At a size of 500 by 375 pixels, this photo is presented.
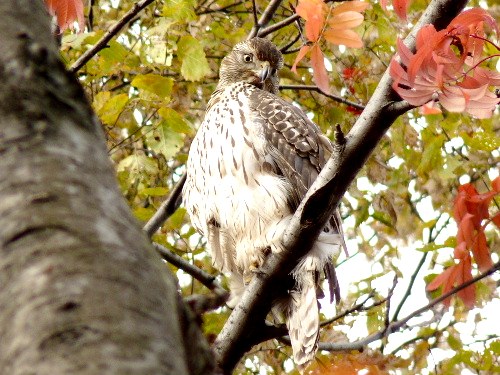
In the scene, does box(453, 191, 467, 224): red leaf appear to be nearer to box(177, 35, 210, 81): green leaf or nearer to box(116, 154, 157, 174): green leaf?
box(177, 35, 210, 81): green leaf

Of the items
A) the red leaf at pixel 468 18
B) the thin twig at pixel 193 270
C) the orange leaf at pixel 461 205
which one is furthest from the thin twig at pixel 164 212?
the red leaf at pixel 468 18

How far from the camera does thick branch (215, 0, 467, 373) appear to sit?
9.62 ft

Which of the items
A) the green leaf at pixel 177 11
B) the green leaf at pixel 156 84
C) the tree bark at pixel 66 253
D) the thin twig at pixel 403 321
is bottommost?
the tree bark at pixel 66 253

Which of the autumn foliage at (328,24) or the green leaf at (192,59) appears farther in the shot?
the green leaf at (192,59)

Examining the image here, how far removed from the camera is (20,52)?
4.50ft

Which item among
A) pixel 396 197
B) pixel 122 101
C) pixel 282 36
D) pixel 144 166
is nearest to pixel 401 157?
pixel 396 197

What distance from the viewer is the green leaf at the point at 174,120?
198 inches

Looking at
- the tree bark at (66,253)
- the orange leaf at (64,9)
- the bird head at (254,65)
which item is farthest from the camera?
the bird head at (254,65)

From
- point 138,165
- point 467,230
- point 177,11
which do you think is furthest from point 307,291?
point 177,11

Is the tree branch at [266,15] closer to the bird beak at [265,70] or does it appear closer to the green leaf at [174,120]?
the bird beak at [265,70]

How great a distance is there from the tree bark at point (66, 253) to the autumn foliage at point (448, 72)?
5.63ft

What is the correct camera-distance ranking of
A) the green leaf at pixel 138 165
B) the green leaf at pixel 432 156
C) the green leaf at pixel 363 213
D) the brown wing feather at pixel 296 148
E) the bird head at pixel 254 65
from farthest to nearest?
the green leaf at pixel 363 213 → the green leaf at pixel 432 156 → the bird head at pixel 254 65 → the green leaf at pixel 138 165 → the brown wing feather at pixel 296 148

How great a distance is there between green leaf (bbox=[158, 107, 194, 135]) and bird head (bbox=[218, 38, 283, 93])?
0.85m

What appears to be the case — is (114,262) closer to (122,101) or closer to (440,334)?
(122,101)
